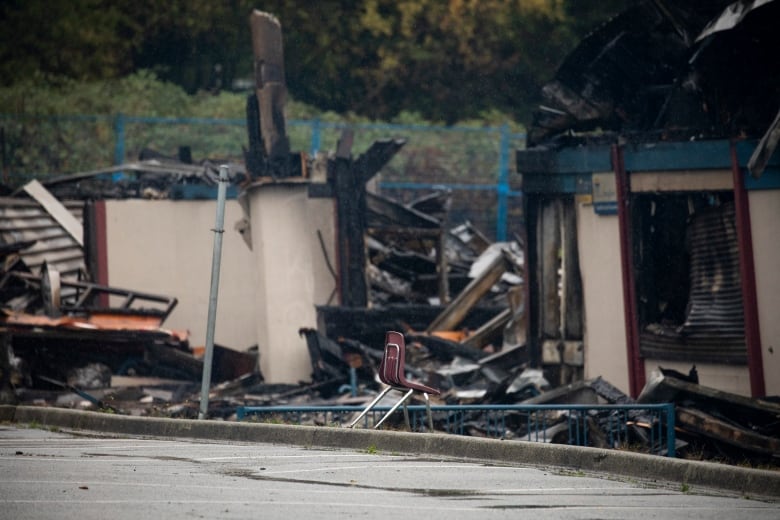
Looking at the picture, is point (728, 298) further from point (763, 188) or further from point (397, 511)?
point (397, 511)

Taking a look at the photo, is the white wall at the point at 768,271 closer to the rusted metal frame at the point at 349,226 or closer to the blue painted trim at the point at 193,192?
the rusted metal frame at the point at 349,226

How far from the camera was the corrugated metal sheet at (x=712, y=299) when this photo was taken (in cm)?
1641

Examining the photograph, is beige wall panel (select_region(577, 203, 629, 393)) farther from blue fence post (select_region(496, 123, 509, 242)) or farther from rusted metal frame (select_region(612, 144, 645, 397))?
blue fence post (select_region(496, 123, 509, 242))

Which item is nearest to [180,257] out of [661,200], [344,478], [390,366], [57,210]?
[57,210]

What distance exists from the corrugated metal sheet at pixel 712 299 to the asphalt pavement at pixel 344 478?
5.75 m

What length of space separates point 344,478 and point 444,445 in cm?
227

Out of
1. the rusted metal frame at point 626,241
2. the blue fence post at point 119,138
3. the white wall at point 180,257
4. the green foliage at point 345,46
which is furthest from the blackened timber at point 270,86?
the green foliage at point 345,46

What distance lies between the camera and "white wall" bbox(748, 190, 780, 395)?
1586 centimetres

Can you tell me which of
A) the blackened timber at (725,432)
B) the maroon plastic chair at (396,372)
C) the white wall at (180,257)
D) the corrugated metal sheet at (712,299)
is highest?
the white wall at (180,257)

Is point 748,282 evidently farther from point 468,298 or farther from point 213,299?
point 468,298

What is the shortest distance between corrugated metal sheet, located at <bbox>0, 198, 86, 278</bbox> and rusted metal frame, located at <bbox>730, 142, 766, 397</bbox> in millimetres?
12334

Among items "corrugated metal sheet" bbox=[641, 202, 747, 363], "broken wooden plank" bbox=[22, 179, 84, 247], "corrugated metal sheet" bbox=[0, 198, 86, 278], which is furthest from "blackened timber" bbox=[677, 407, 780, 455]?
"broken wooden plank" bbox=[22, 179, 84, 247]

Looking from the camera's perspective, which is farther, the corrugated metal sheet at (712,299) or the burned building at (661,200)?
the corrugated metal sheet at (712,299)

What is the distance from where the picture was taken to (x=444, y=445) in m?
11.8
